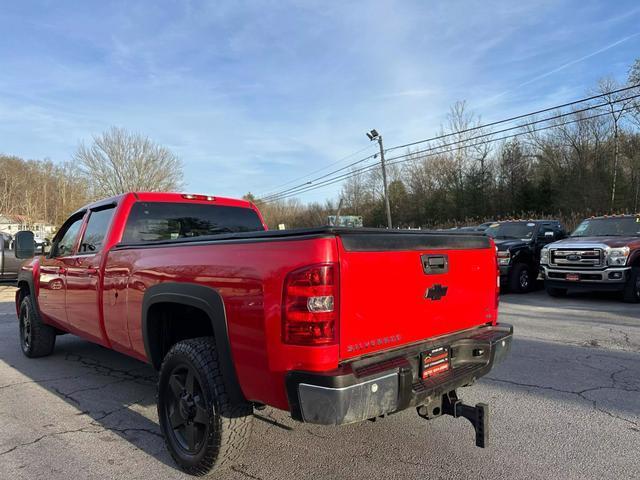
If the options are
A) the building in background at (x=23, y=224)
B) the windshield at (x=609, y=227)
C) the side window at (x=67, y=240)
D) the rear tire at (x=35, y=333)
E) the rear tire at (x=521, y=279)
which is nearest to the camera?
the side window at (x=67, y=240)

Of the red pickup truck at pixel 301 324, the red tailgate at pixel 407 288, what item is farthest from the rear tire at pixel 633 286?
the red tailgate at pixel 407 288

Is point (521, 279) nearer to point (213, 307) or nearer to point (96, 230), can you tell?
point (96, 230)

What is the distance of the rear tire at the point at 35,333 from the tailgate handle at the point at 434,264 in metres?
5.08

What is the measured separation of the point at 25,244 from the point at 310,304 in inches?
187

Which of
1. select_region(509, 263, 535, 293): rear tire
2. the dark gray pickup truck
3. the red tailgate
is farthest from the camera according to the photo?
the dark gray pickup truck

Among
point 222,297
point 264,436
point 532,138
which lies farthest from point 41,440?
point 532,138

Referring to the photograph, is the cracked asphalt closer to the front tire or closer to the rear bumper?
the front tire

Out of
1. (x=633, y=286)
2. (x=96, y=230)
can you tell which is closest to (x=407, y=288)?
(x=96, y=230)

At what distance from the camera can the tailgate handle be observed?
2.91 metres

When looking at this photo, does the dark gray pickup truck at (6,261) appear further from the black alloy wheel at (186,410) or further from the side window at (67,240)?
the black alloy wheel at (186,410)

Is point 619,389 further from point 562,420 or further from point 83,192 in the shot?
point 83,192

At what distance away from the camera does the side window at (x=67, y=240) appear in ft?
17.0

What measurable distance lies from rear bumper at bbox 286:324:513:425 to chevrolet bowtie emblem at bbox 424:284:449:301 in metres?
0.28

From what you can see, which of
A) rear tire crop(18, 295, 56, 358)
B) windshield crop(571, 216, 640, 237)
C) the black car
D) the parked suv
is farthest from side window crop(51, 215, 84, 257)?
windshield crop(571, 216, 640, 237)
